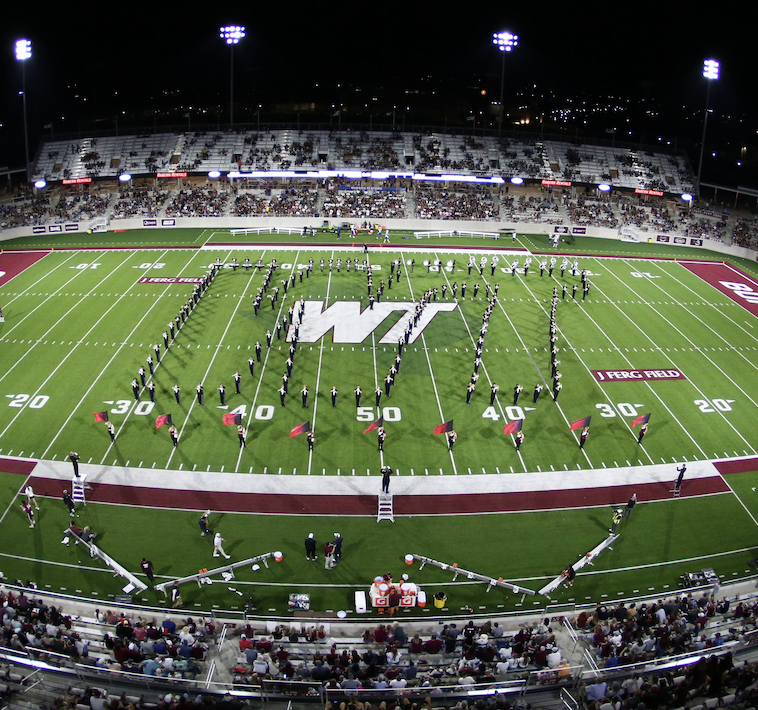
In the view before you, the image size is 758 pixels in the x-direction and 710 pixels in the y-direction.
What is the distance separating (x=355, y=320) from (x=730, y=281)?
24.8m

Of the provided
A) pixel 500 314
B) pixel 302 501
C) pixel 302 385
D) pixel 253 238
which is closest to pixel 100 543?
pixel 302 501

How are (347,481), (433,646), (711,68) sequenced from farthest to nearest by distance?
(711,68)
(347,481)
(433,646)

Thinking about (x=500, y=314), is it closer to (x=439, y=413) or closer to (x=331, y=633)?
(x=439, y=413)

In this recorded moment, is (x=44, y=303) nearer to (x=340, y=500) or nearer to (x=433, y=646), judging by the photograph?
(x=340, y=500)

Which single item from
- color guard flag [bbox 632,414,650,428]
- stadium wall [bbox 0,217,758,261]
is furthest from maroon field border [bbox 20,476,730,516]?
stadium wall [bbox 0,217,758,261]

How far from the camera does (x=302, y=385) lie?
23891 mm

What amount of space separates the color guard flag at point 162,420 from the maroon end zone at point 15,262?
20.0 metres

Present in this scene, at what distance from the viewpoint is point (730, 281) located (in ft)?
127

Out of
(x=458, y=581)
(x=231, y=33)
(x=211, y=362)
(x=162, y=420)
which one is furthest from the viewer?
(x=231, y=33)

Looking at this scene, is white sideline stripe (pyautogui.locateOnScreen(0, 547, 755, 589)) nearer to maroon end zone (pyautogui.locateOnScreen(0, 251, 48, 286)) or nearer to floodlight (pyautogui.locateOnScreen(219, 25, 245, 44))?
maroon end zone (pyautogui.locateOnScreen(0, 251, 48, 286))

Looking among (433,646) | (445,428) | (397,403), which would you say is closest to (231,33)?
(397,403)

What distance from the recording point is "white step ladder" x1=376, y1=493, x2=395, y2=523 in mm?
17109

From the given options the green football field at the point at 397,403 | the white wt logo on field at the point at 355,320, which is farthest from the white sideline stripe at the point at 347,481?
the white wt logo on field at the point at 355,320

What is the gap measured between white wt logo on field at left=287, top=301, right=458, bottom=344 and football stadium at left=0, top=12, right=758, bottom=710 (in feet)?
0.59
